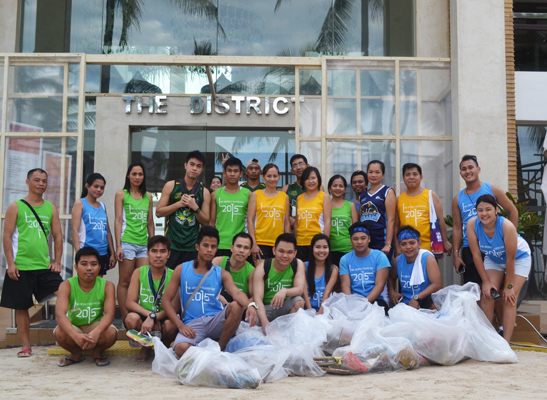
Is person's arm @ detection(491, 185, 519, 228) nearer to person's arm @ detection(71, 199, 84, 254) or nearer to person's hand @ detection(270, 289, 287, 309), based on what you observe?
person's hand @ detection(270, 289, 287, 309)

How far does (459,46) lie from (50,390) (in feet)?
19.7

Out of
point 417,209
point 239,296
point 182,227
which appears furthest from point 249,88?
point 239,296

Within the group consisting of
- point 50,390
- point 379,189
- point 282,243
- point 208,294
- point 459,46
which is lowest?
point 50,390

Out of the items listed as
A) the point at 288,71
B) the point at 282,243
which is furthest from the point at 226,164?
the point at 288,71

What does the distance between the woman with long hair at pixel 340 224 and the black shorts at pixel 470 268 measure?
3.82 feet

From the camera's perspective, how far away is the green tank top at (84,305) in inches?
190

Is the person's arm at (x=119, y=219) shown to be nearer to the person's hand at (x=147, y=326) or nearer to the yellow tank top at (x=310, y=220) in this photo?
the person's hand at (x=147, y=326)

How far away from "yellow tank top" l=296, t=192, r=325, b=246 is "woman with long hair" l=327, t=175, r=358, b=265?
0.19 m

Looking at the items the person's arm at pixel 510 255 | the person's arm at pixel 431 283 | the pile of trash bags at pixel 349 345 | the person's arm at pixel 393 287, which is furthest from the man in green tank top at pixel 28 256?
the person's arm at pixel 510 255

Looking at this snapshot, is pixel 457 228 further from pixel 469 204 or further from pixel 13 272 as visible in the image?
pixel 13 272

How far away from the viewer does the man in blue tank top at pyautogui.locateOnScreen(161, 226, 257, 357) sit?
4.54 m

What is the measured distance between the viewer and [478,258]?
16.7ft

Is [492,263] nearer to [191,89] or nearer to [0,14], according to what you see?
[191,89]

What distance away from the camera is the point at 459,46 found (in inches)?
273
